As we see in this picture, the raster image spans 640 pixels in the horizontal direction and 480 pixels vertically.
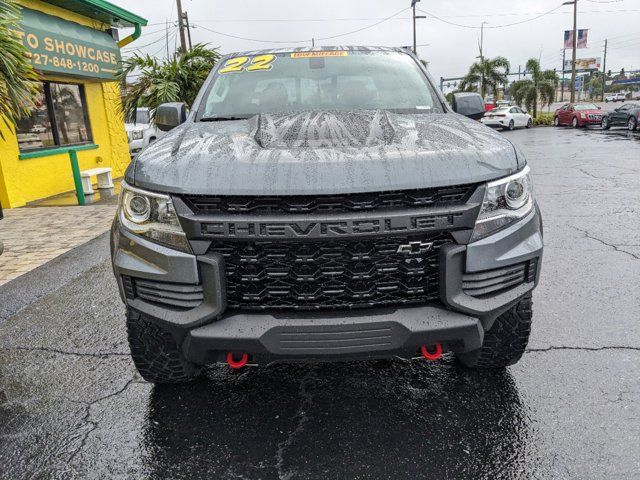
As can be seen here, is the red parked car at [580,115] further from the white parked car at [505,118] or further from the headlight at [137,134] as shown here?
the headlight at [137,134]

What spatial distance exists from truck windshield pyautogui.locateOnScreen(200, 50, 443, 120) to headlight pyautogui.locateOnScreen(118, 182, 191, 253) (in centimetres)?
108

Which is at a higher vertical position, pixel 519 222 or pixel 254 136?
pixel 254 136

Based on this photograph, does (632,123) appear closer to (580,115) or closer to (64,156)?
(580,115)

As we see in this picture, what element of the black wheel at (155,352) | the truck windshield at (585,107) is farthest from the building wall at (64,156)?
the truck windshield at (585,107)

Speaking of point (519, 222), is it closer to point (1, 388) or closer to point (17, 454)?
point (17, 454)

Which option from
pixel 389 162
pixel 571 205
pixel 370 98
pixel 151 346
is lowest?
pixel 571 205

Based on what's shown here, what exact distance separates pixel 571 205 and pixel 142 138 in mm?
13497

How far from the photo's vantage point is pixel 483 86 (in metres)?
44.3

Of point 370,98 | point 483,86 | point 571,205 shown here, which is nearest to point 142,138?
point 571,205

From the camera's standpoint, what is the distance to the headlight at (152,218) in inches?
79.0

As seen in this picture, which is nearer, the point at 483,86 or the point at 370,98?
the point at 370,98

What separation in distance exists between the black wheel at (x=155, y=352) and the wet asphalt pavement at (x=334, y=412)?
0.73ft

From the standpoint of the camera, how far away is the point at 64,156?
10297 millimetres

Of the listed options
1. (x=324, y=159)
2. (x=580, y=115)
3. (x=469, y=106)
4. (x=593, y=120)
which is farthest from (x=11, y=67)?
(x=580, y=115)
